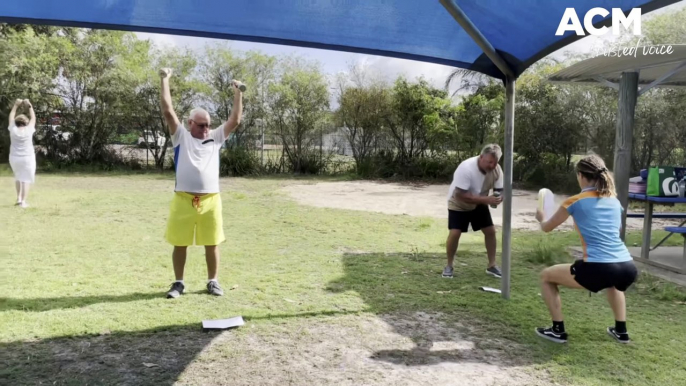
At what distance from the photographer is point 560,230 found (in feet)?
28.3

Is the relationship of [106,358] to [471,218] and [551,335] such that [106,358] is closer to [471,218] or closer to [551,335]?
[551,335]

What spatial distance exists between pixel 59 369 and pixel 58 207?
7.00 metres

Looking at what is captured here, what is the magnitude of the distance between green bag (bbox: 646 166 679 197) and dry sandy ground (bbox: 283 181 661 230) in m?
2.81

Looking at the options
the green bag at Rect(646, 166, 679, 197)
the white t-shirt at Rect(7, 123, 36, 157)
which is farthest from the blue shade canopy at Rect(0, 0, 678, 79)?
the white t-shirt at Rect(7, 123, 36, 157)

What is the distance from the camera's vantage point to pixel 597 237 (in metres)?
3.40

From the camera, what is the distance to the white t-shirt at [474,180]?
516cm

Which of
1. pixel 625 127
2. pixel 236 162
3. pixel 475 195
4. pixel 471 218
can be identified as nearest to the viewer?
pixel 475 195

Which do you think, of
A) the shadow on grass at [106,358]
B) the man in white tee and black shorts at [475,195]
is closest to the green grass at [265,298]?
the shadow on grass at [106,358]

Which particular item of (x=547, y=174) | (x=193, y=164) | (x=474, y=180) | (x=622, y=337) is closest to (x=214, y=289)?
(x=193, y=164)

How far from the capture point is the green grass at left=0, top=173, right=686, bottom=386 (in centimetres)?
330

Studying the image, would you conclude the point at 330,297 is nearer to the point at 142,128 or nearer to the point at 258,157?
the point at 258,157

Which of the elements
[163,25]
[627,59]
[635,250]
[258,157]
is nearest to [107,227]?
[163,25]

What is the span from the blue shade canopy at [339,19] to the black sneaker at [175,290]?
2.23 m

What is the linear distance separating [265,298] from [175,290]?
2.57 feet
